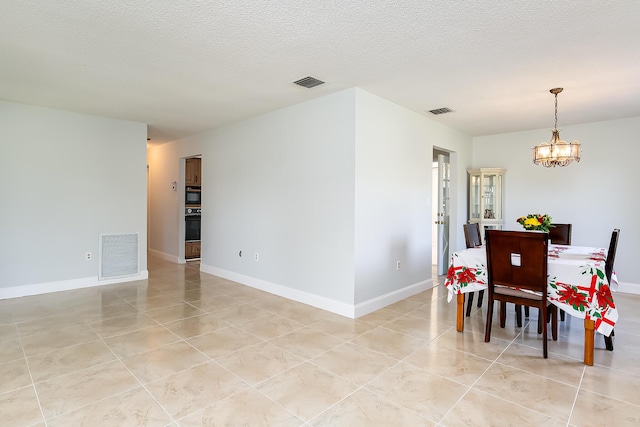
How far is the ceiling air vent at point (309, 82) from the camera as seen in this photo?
10.9 ft

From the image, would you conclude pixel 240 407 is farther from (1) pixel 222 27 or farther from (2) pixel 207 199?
(2) pixel 207 199

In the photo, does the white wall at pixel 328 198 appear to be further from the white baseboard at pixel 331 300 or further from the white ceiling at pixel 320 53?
the white ceiling at pixel 320 53

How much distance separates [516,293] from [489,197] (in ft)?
10.8

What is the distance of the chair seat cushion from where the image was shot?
2777mm

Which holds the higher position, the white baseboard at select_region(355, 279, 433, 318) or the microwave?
the microwave

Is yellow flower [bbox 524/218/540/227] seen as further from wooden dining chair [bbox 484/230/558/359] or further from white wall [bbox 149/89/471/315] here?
white wall [bbox 149/89/471/315]

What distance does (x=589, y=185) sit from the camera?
16.6 ft

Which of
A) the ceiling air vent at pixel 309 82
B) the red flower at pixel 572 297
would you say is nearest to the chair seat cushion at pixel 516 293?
the red flower at pixel 572 297

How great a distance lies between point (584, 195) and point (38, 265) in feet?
25.3

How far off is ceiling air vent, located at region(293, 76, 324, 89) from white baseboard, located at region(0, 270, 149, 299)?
3.93 m

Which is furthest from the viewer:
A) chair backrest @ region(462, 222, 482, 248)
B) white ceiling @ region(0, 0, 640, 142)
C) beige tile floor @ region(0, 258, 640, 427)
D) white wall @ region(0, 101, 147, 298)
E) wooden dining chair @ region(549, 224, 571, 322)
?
white wall @ region(0, 101, 147, 298)

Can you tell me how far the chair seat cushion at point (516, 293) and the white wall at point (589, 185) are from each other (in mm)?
3187

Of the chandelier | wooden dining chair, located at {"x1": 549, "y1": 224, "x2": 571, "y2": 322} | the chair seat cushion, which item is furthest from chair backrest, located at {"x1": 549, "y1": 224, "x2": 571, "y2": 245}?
the chair seat cushion

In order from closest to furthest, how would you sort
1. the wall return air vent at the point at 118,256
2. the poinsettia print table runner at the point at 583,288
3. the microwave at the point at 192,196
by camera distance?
the poinsettia print table runner at the point at 583,288 < the wall return air vent at the point at 118,256 < the microwave at the point at 192,196
